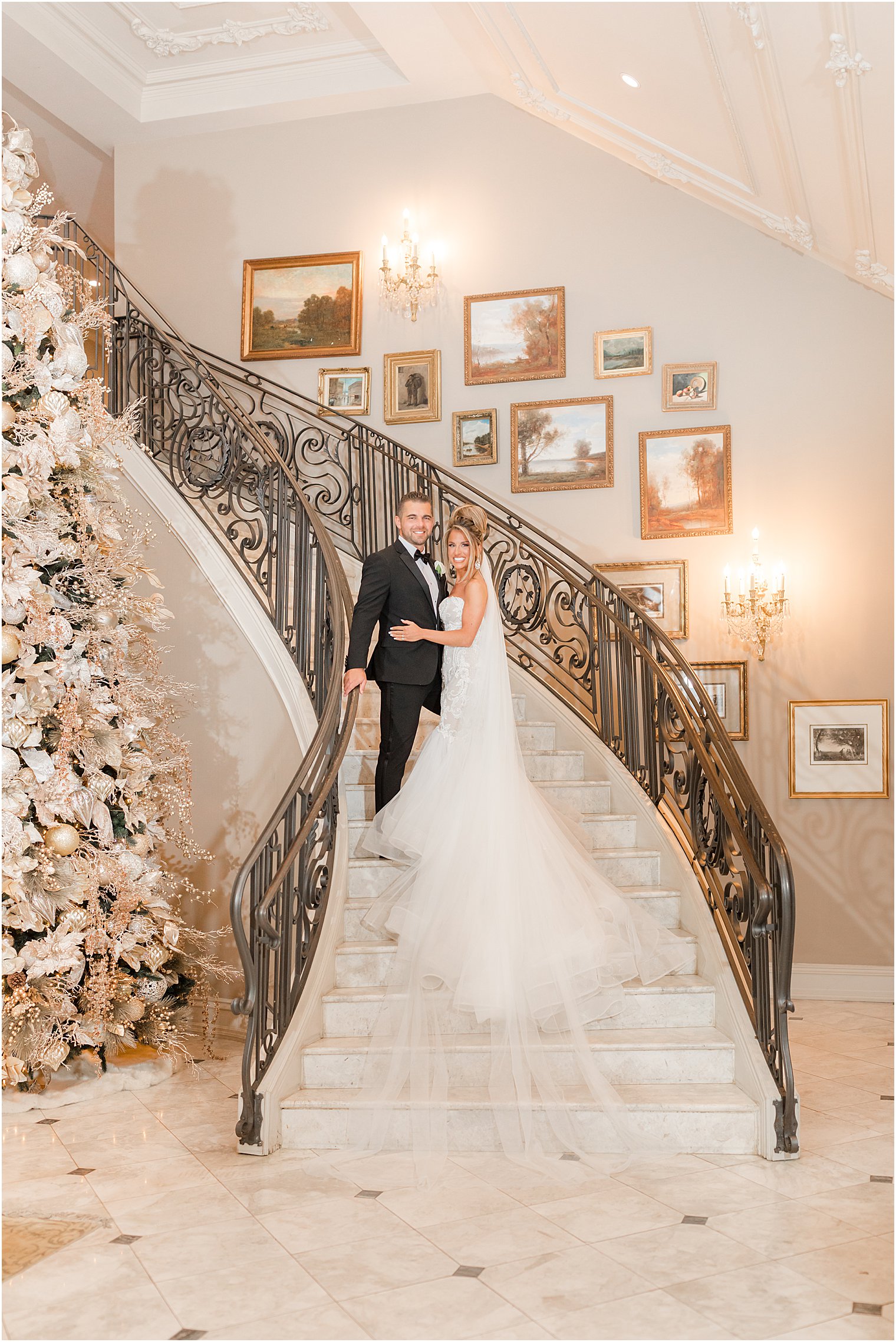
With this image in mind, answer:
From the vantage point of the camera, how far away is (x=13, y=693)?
453 centimetres

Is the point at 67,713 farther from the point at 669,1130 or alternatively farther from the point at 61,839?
the point at 669,1130

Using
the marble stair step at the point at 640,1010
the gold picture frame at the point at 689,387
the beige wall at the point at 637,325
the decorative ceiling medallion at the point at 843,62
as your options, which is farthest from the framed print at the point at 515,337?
the marble stair step at the point at 640,1010

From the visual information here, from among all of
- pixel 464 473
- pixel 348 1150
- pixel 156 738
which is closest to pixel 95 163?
pixel 464 473

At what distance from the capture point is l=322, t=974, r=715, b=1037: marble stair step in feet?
14.5

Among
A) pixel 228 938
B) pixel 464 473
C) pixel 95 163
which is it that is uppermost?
pixel 95 163

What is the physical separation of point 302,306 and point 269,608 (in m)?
3.75

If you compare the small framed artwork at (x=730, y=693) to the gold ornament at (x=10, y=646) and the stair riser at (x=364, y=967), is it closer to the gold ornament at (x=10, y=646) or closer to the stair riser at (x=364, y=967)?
the stair riser at (x=364, y=967)

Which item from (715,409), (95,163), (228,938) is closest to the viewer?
(228,938)

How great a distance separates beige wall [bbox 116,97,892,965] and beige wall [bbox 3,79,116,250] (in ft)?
2.20

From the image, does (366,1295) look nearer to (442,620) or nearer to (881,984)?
(442,620)

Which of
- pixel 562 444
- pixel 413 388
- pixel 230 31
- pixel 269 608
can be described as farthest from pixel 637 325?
pixel 230 31

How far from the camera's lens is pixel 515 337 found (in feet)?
26.4

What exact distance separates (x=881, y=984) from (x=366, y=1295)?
518 cm

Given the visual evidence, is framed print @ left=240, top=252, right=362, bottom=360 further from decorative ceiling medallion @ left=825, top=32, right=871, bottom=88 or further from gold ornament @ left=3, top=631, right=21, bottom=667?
gold ornament @ left=3, top=631, right=21, bottom=667
